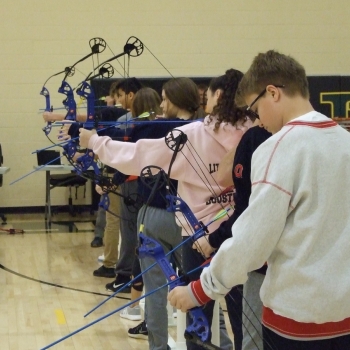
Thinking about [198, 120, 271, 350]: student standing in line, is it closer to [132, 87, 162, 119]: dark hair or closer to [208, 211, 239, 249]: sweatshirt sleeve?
[208, 211, 239, 249]: sweatshirt sleeve

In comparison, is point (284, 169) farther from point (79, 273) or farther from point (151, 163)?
point (79, 273)

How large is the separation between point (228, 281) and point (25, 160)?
7.01m

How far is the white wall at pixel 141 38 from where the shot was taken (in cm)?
811

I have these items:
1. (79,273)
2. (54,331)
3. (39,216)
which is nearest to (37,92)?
(39,216)

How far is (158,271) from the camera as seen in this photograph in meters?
3.14

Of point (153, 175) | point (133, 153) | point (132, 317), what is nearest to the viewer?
point (153, 175)

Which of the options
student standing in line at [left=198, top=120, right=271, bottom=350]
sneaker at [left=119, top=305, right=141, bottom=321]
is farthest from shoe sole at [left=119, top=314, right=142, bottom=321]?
student standing in line at [left=198, top=120, right=271, bottom=350]

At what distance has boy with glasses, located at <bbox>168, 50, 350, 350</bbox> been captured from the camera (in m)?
1.50

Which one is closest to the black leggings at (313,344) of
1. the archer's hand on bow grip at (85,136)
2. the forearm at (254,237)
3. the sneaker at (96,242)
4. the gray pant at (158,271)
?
the forearm at (254,237)

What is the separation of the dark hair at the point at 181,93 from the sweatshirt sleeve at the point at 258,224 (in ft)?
4.74

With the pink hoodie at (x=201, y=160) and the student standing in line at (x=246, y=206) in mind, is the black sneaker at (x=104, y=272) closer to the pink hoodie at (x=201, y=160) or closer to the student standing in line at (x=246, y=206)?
the pink hoodie at (x=201, y=160)

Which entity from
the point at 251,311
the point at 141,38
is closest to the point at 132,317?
the point at 251,311

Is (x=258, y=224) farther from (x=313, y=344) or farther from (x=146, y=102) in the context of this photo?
(x=146, y=102)

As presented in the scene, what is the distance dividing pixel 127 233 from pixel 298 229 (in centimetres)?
310
